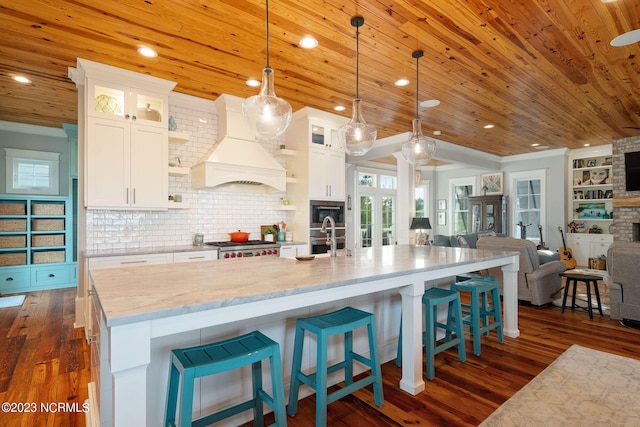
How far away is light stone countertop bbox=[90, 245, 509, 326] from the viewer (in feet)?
4.23

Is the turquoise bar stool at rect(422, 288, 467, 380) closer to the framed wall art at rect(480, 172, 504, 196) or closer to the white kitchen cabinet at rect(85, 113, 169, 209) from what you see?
the white kitchen cabinet at rect(85, 113, 169, 209)

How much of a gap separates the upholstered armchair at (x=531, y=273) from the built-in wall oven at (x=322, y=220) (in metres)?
2.12

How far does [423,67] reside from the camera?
336cm

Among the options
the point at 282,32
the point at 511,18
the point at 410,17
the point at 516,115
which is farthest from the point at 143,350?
the point at 516,115

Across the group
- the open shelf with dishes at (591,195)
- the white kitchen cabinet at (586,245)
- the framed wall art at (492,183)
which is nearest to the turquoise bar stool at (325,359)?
the white kitchen cabinet at (586,245)

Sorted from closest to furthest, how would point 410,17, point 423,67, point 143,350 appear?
point 143,350 < point 410,17 < point 423,67

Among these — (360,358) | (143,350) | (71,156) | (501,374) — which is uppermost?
(71,156)

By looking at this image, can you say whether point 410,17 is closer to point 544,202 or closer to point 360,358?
point 360,358

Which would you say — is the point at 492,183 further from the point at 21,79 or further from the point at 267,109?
the point at 21,79

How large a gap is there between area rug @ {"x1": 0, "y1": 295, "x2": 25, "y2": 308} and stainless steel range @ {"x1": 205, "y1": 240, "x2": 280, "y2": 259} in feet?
9.75

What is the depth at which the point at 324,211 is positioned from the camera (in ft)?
16.4

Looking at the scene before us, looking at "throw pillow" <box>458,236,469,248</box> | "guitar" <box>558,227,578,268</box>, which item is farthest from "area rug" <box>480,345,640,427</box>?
"guitar" <box>558,227,578,268</box>

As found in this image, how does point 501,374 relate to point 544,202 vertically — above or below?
below

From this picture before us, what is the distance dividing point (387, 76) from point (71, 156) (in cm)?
553
